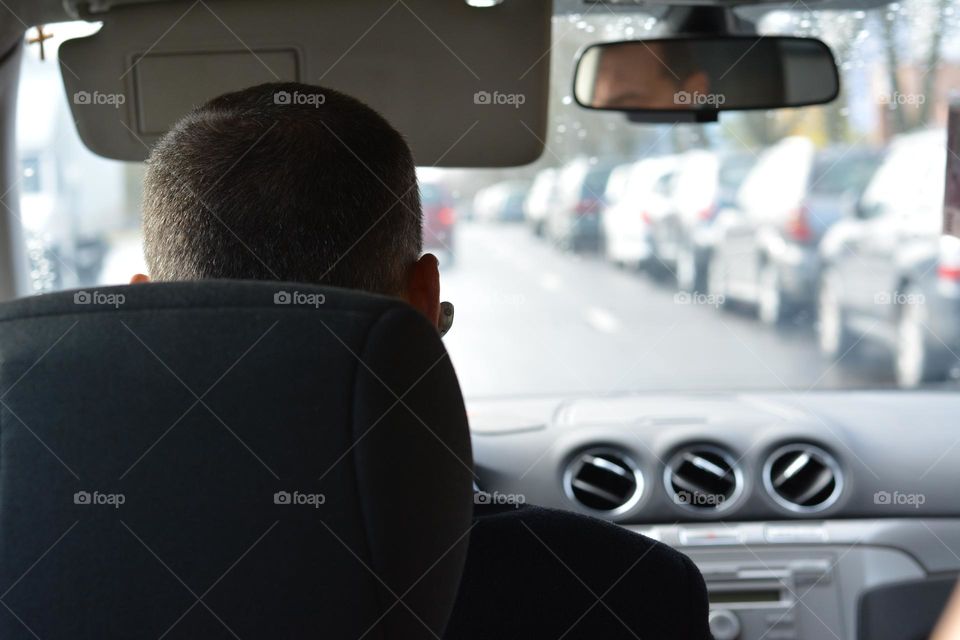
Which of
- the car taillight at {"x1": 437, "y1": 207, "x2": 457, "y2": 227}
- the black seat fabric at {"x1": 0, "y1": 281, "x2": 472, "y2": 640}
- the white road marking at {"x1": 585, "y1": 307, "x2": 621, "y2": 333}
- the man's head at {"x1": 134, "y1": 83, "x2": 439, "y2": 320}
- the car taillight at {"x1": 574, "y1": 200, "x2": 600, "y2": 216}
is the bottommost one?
the white road marking at {"x1": 585, "y1": 307, "x2": 621, "y2": 333}

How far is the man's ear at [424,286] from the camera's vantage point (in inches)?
59.2

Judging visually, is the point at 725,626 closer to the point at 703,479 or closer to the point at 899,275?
the point at 703,479

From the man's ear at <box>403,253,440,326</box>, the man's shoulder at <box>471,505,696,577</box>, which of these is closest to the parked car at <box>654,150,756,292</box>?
the man's shoulder at <box>471,505,696,577</box>

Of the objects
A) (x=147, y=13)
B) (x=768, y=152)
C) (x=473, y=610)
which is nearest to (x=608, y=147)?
(x=768, y=152)

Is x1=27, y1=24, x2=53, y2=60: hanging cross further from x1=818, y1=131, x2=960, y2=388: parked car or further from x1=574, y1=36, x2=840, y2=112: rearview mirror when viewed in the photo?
x1=818, y1=131, x2=960, y2=388: parked car

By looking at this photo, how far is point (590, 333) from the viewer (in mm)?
11016

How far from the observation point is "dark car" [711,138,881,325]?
34.1ft

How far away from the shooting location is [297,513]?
3.81 ft

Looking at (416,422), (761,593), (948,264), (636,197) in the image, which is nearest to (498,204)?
(636,197)

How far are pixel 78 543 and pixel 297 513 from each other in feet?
0.74

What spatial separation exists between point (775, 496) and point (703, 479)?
0.80 feet

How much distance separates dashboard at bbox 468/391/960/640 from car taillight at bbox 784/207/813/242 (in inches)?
275

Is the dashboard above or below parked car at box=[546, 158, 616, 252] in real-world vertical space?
above

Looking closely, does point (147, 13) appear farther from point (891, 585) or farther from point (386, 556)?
point (891, 585)
